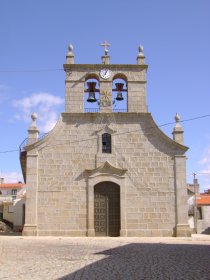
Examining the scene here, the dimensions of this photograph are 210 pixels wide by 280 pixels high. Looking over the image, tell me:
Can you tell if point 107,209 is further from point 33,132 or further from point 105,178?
point 33,132

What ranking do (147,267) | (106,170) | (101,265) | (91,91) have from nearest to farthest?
(147,267)
(101,265)
(106,170)
(91,91)

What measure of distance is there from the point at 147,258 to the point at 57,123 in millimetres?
12926

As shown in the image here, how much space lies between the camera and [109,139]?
23484mm

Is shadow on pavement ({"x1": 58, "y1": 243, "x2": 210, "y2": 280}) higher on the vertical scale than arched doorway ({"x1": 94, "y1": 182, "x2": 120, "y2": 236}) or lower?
lower

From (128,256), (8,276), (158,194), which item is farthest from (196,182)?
(8,276)

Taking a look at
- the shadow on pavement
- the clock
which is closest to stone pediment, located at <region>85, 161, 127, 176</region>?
the clock

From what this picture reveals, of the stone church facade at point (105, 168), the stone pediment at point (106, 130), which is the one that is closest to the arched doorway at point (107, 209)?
the stone church facade at point (105, 168)

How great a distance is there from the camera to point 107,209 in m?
22.6

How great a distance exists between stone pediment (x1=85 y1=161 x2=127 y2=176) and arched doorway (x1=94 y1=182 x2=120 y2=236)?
596mm

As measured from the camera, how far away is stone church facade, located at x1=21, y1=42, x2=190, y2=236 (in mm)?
22391

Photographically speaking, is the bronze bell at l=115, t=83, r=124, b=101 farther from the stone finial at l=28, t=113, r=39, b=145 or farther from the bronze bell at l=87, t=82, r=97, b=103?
the stone finial at l=28, t=113, r=39, b=145

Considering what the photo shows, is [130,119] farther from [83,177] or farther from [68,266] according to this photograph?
[68,266]

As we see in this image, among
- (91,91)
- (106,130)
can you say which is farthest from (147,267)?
(91,91)

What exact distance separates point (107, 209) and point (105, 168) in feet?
7.06
